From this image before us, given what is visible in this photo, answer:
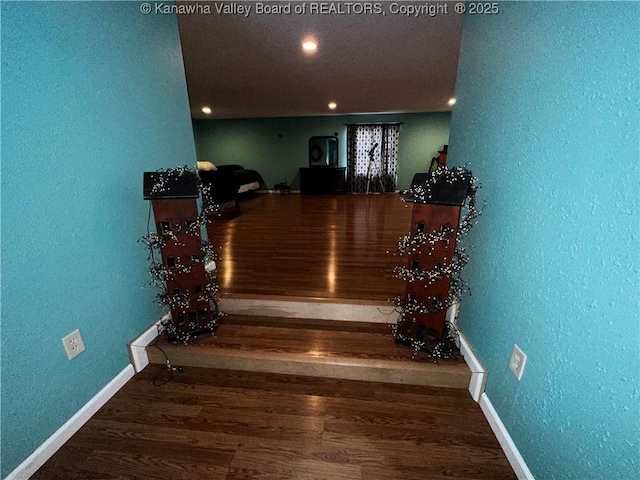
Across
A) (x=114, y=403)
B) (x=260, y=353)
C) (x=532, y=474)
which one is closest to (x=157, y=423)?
(x=114, y=403)

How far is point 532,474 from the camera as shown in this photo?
3.43ft

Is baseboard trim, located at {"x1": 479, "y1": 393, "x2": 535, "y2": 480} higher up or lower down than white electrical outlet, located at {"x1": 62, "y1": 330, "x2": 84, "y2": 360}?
lower down

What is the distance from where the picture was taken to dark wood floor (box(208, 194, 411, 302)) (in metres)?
2.24

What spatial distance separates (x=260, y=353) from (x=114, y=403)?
79 cm

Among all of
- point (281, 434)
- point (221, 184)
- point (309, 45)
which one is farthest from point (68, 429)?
point (221, 184)

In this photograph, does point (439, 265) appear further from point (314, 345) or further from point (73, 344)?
point (73, 344)

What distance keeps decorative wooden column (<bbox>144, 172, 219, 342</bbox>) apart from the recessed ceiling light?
202 cm

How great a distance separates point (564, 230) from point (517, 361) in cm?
60

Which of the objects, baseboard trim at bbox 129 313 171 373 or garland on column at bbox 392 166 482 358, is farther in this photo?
baseboard trim at bbox 129 313 171 373

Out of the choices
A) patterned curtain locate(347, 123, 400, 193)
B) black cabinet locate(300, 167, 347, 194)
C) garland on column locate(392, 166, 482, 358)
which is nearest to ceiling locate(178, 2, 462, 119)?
garland on column locate(392, 166, 482, 358)

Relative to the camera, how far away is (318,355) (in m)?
1.65

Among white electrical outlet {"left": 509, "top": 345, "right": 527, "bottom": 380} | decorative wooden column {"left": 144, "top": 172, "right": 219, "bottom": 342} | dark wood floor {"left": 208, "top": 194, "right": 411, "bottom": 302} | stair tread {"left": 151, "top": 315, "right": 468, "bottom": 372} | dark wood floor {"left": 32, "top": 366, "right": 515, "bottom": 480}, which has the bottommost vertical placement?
dark wood floor {"left": 32, "top": 366, "right": 515, "bottom": 480}

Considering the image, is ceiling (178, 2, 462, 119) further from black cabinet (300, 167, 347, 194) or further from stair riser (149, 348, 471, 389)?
stair riser (149, 348, 471, 389)

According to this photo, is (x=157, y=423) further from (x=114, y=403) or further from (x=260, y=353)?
(x=260, y=353)
